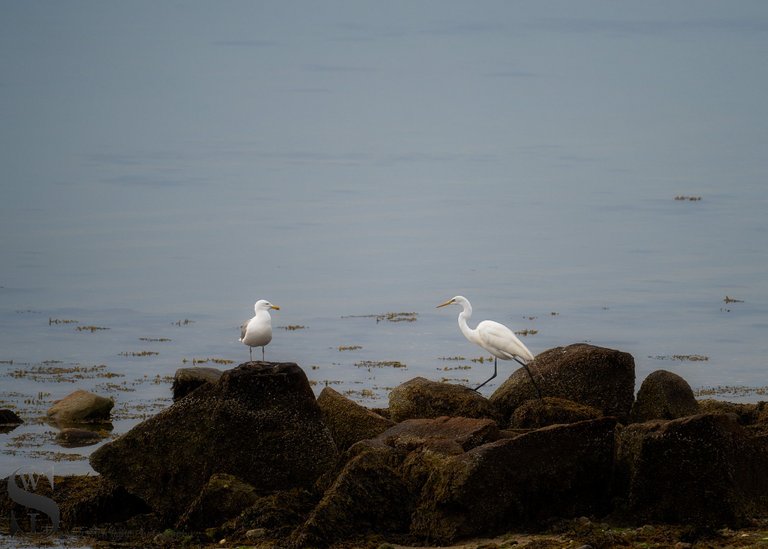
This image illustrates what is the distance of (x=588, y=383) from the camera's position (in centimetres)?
1712

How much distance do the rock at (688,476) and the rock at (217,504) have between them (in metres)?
3.92

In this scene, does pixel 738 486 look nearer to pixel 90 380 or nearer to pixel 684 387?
pixel 684 387

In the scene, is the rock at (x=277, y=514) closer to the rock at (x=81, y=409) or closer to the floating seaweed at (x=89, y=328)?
the rock at (x=81, y=409)

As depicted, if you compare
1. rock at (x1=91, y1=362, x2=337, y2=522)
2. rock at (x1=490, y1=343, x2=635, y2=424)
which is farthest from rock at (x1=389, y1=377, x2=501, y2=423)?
rock at (x1=91, y1=362, x2=337, y2=522)

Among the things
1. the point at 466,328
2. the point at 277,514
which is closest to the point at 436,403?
the point at 277,514

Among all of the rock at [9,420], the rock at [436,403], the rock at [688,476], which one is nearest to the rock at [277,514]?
the rock at [436,403]

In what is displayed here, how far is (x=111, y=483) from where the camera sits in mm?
14914

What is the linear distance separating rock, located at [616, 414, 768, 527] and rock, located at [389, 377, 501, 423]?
11.5 feet

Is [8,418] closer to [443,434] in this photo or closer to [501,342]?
[501,342]

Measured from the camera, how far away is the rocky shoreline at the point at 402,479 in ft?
42.5

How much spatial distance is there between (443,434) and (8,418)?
9056 mm

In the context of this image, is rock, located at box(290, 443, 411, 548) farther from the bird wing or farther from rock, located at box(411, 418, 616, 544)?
the bird wing

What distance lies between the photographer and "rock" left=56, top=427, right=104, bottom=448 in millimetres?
19344

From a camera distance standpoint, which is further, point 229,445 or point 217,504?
point 229,445
